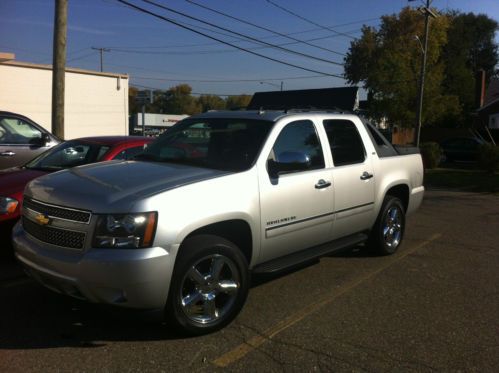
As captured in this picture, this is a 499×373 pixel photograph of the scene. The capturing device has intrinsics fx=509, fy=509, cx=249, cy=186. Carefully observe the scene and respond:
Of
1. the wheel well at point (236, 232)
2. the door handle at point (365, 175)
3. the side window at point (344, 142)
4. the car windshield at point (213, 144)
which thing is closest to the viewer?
the wheel well at point (236, 232)

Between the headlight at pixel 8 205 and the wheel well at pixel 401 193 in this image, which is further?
the wheel well at pixel 401 193

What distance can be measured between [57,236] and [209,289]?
122 cm

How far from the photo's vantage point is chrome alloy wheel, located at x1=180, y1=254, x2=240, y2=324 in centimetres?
391

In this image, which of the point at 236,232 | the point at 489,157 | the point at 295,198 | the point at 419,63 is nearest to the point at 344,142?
the point at 295,198

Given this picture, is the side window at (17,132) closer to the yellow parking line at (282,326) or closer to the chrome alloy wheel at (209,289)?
the chrome alloy wheel at (209,289)

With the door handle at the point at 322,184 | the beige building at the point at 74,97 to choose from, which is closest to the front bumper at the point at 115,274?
the door handle at the point at 322,184

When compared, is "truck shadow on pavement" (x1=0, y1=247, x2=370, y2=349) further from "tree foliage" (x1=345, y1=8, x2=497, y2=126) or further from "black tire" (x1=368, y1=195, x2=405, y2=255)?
"tree foliage" (x1=345, y1=8, x2=497, y2=126)

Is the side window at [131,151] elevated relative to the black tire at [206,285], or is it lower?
elevated

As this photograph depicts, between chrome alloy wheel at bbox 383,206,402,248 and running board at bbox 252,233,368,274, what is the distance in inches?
25.3

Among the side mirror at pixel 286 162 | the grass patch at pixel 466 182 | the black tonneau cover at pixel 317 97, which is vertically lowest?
the grass patch at pixel 466 182

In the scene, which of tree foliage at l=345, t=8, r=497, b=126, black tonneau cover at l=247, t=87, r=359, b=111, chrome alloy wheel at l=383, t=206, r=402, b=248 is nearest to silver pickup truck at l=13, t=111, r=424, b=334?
chrome alloy wheel at l=383, t=206, r=402, b=248

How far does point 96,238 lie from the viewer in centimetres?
355

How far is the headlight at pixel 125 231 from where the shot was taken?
354 cm

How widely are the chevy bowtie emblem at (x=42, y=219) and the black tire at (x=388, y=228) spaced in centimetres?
385
